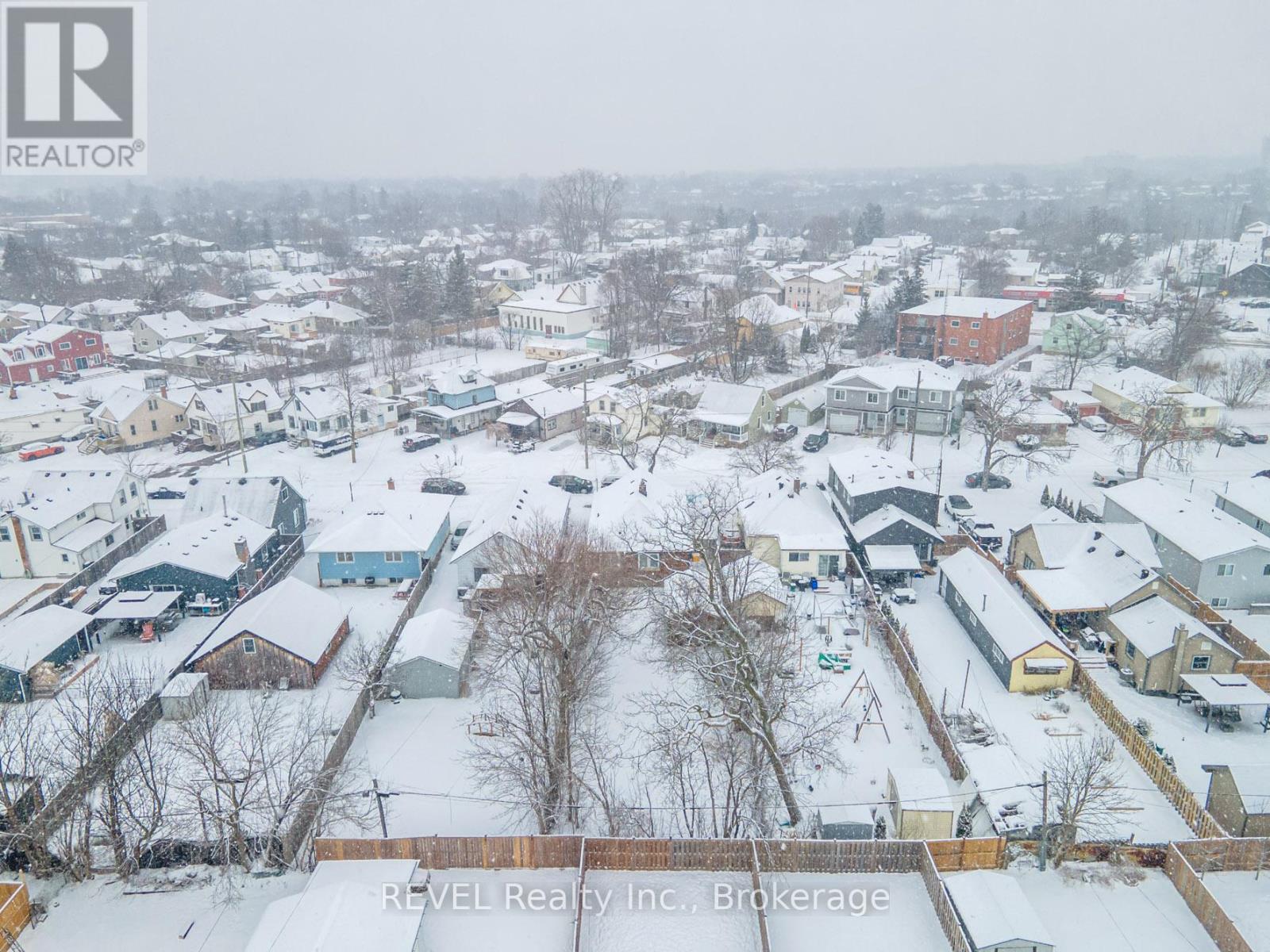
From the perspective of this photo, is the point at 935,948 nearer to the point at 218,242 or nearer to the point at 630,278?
the point at 630,278

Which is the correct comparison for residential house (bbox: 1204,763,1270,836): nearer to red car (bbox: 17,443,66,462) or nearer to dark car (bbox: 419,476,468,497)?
dark car (bbox: 419,476,468,497)

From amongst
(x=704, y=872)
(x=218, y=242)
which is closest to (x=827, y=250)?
(x=218, y=242)

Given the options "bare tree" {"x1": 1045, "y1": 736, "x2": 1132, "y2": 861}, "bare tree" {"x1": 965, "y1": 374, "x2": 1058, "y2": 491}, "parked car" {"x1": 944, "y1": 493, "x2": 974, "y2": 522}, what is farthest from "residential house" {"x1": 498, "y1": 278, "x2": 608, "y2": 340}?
"bare tree" {"x1": 1045, "y1": 736, "x2": 1132, "y2": 861}

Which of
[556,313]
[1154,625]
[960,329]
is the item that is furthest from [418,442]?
[960,329]

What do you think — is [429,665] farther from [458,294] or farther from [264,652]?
[458,294]

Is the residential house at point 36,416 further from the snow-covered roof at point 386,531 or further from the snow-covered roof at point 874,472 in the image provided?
the snow-covered roof at point 874,472
